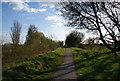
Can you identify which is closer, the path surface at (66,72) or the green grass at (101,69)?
the green grass at (101,69)

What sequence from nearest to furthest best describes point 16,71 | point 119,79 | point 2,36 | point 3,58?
point 119,79, point 16,71, point 3,58, point 2,36

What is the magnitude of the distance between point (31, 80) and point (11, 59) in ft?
18.2

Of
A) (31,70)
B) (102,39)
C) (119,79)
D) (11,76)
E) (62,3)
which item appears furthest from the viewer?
(62,3)

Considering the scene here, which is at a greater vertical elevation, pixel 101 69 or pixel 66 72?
pixel 101 69

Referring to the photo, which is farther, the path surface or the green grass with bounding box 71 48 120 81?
the path surface

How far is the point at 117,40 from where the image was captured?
1423 cm

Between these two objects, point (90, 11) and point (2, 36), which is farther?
point (90, 11)

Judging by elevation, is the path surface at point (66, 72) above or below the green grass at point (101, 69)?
below

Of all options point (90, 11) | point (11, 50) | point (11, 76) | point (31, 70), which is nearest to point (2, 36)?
point (11, 50)

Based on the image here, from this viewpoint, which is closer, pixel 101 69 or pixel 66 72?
pixel 101 69

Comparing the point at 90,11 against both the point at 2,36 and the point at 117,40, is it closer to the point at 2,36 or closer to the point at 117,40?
the point at 117,40

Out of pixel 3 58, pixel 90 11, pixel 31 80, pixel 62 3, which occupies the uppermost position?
pixel 62 3

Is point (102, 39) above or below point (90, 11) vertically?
below

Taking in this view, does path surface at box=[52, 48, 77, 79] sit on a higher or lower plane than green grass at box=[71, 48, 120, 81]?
lower
